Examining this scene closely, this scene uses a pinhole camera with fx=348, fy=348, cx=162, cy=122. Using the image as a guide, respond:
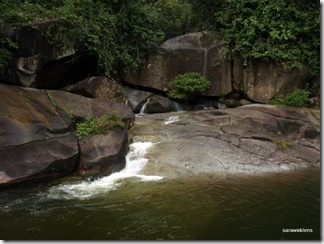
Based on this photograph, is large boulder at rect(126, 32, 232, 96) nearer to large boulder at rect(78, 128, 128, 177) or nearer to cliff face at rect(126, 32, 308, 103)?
cliff face at rect(126, 32, 308, 103)

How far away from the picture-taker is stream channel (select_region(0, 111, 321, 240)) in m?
6.35

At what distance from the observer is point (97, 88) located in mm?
15078

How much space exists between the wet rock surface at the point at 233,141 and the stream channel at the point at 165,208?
76 centimetres

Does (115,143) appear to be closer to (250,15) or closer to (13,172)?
(13,172)

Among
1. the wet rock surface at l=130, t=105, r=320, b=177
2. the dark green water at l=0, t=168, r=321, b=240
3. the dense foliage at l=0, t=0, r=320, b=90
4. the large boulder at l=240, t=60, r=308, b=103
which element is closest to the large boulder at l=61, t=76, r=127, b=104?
the dense foliage at l=0, t=0, r=320, b=90

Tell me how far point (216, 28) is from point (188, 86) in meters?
4.38

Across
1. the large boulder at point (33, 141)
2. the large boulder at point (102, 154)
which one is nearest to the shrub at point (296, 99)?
the large boulder at point (102, 154)

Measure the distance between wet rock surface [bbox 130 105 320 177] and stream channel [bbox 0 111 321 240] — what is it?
2.49 feet

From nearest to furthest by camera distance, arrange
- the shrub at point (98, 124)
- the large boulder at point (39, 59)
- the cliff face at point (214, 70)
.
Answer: the shrub at point (98, 124), the large boulder at point (39, 59), the cliff face at point (214, 70)

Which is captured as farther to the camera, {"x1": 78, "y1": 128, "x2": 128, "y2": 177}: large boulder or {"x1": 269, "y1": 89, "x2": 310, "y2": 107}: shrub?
{"x1": 269, "y1": 89, "x2": 310, "y2": 107}: shrub

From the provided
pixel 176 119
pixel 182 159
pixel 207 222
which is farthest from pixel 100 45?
pixel 207 222

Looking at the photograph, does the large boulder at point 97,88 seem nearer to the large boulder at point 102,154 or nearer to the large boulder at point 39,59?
the large boulder at point 39,59

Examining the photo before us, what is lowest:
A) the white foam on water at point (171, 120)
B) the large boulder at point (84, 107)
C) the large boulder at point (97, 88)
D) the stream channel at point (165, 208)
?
the stream channel at point (165, 208)

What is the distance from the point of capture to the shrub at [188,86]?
18.4 meters
